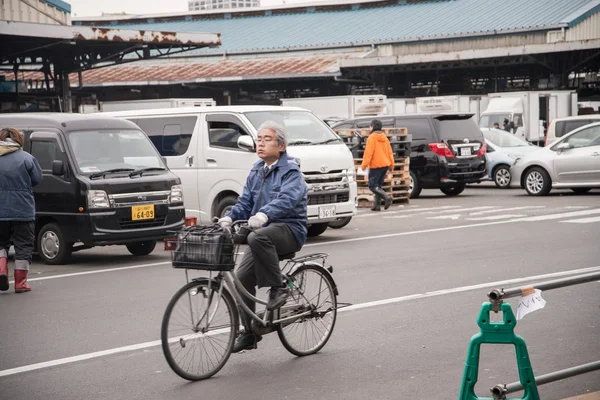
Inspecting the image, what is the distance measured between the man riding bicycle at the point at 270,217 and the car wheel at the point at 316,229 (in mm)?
8592

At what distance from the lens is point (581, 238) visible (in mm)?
14539

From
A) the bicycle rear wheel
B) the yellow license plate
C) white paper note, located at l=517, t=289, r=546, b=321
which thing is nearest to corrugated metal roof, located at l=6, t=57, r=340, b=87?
the yellow license plate

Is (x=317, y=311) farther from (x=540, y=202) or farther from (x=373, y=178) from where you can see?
(x=540, y=202)

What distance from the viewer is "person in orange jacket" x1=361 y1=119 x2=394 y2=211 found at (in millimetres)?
20344

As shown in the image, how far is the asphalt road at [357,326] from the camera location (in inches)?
265

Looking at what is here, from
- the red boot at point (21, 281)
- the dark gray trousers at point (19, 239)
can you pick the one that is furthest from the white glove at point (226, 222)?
the red boot at point (21, 281)

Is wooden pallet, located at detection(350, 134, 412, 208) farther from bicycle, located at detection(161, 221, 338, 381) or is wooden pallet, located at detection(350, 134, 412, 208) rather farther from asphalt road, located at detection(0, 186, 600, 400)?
bicycle, located at detection(161, 221, 338, 381)

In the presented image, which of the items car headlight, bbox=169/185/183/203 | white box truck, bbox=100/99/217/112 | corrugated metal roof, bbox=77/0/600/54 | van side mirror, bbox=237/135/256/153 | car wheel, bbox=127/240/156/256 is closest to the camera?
car headlight, bbox=169/185/183/203

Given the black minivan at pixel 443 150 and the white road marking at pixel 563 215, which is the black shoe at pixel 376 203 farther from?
the white road marking at pixel 563 215

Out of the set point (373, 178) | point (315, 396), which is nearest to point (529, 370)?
point (315, 396)

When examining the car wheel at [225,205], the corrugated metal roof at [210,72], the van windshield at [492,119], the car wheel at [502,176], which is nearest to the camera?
the car wheel at [225,205]

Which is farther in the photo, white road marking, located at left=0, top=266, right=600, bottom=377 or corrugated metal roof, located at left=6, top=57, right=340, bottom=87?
corrugated metal roof, located at left=6, top=57, right=340, bottom=87

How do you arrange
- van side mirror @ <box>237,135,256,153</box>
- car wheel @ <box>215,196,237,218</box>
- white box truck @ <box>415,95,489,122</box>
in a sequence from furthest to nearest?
white box truck @ <box>415,95,489,122</box> < car wheel @ <box>215,196,237,218</box> < van side mirror @ <box>237,135,256,153</box>

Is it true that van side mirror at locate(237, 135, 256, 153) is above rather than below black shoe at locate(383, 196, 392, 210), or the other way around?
above
